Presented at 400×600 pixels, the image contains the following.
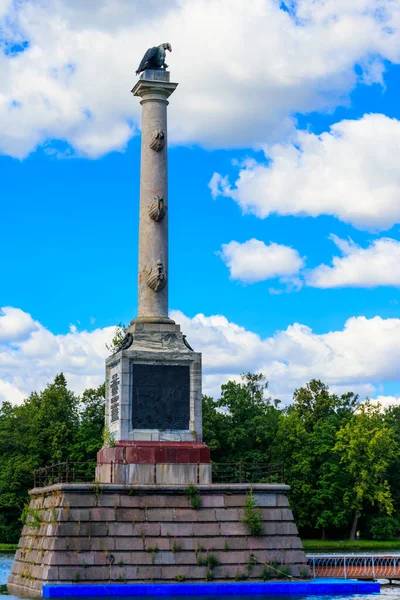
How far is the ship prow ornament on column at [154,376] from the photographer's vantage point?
108 ft

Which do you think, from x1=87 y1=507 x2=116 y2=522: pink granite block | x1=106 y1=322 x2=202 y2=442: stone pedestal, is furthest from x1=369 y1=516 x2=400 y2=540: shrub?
x1=87 y1=507 x2=116 y2=522: pink granite block

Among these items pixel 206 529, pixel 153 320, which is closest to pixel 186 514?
pixel 206 529

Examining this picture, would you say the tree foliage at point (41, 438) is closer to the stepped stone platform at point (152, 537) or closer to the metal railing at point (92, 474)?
the metal railing at point (92, 474)

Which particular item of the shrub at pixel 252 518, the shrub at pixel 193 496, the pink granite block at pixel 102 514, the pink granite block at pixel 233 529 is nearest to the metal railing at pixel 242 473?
the shrub at pixel 252 518

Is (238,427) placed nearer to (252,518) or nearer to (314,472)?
(314,472)

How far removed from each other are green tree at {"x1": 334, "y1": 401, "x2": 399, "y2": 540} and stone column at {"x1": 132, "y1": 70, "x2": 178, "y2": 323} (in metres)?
37.6

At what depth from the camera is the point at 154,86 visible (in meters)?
36.4

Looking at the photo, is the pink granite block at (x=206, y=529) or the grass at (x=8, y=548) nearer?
the pink granite block at (x=206, y=529)

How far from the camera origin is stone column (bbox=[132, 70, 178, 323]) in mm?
35688

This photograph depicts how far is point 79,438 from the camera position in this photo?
218ft

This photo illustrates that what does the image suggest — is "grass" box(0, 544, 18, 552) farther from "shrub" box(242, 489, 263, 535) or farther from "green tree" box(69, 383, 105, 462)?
"shrub" box(242, 489, 263, 535)

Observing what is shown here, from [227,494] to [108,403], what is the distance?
18.2 ft

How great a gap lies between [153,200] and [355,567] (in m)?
13.8

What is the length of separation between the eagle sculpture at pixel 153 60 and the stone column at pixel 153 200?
62 centimetres
